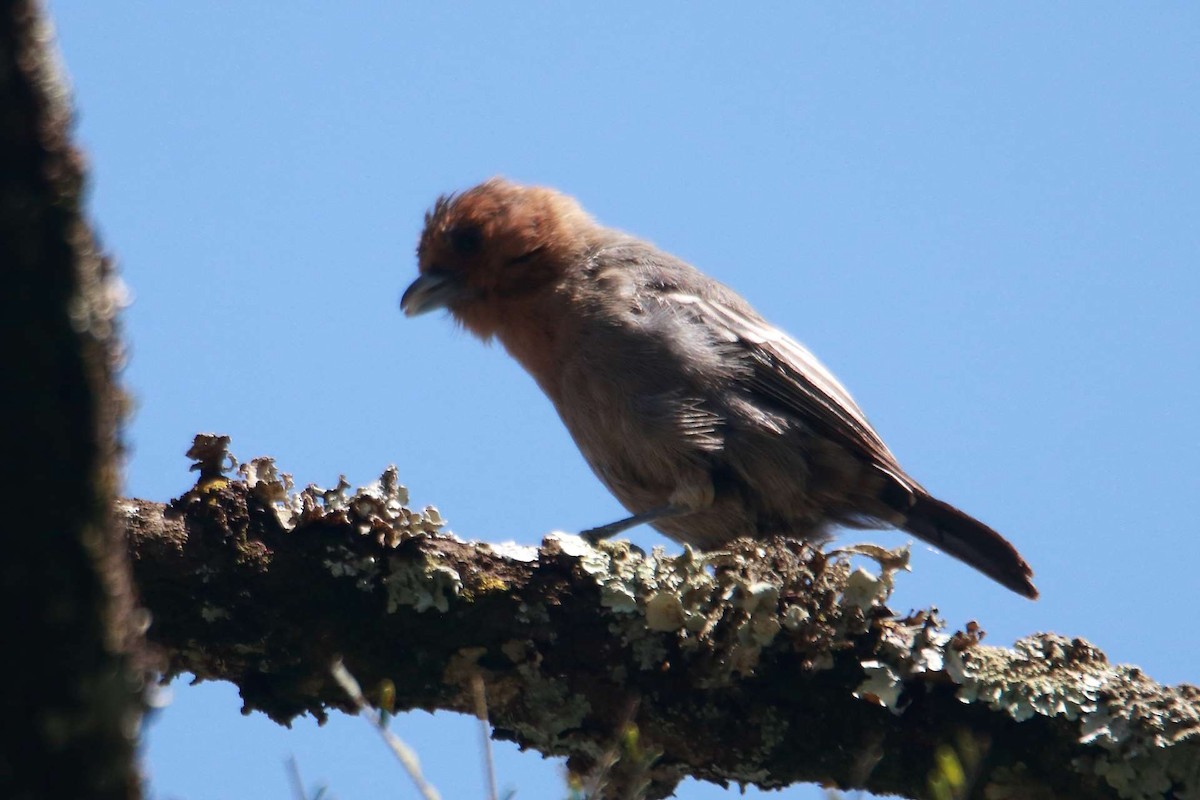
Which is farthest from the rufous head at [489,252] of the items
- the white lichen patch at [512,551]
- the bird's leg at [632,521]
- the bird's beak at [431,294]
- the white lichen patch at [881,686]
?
the white lichen patch at [881,686]

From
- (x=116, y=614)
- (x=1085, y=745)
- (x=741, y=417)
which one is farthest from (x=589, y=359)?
(x=116, y=614)

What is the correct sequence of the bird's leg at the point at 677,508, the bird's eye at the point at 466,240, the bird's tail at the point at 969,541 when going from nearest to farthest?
the bird's leg at the point at 677,508 < the bird's tail at the point at 969,541 < the bird's eye at the point at 466,240

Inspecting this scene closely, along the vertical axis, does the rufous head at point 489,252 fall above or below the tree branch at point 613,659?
above

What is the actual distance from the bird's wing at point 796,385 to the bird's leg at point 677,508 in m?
0.66

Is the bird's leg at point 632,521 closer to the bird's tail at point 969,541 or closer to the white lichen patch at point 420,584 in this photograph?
the bird's tail at point 969,541

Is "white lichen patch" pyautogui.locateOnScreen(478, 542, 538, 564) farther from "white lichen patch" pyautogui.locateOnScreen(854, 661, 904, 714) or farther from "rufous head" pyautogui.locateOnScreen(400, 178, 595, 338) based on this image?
"rufous head" pyautogui.locateOnScreen(400, 178, 595, 338)

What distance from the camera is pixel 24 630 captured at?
5.11 feet

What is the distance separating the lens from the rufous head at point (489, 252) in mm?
6848

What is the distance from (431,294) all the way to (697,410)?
6.68 ft

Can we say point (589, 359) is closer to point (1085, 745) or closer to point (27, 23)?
point (1085, 745)

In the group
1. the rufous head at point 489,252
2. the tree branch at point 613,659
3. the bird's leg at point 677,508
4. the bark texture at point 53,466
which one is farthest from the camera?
the rufous head at point 489,252

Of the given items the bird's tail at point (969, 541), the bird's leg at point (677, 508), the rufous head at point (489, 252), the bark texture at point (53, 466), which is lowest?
the bark texture at point (53, 466)

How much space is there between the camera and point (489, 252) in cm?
697

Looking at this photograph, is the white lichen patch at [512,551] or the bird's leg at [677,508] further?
the bird's leg at [677,508]
